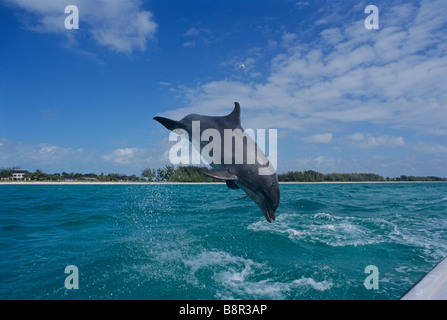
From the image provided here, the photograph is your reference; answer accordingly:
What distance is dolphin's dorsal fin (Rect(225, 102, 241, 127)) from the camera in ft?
18.5

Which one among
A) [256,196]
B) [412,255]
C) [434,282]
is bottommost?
[412,255]

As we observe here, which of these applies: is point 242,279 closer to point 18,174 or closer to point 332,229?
point 332,229

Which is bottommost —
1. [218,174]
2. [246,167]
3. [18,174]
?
[18,174]

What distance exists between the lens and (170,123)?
6.27m

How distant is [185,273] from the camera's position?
7.20 m

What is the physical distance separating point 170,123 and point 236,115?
165 centimetres

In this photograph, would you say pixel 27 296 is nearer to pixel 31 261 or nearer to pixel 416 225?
pixel 31 261

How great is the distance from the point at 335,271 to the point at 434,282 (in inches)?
129

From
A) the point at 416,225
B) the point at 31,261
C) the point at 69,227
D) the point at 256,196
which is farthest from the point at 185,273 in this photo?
the point at 416,225

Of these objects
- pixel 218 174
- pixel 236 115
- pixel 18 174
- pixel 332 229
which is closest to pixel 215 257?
pixel 218 174

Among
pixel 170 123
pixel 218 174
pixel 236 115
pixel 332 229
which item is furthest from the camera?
pixel 332 229

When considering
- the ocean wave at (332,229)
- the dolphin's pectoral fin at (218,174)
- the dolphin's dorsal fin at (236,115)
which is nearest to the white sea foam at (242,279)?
the dolphin's pectoral fin at (218,174)

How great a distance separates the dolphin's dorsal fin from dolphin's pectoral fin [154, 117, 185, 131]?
126 centimetres
